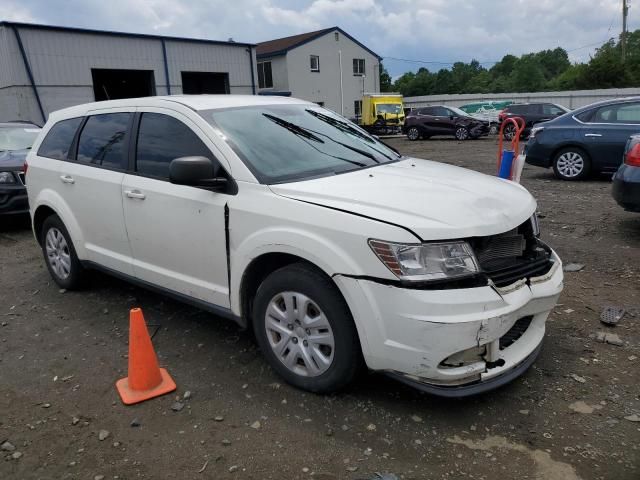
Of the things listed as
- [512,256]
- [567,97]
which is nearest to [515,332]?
[512,256]

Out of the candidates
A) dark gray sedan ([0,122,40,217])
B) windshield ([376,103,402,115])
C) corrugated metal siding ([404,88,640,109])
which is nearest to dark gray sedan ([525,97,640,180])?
dark gray sedan ([0,122,40,217])

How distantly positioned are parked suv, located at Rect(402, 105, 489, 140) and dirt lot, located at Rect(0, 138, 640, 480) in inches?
805

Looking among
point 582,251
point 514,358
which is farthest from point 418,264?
point 582,251

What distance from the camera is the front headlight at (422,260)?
8.44ft

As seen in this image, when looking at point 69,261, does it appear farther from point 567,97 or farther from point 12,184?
point 567,97

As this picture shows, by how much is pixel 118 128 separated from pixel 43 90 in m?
19.7

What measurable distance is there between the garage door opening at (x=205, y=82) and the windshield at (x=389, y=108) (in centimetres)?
903

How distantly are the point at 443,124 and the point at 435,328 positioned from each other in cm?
2292

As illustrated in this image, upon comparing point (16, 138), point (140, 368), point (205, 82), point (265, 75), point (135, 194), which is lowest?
point (140, 368)

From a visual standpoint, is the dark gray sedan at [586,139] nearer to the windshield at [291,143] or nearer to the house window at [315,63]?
the windshield at [291,143]

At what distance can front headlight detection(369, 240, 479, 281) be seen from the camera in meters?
2.57

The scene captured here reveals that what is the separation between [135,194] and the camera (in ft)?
12.6

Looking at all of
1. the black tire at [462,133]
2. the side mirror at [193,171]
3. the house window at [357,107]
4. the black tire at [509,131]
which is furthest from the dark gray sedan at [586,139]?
the house window at [357,107]

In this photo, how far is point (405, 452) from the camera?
260 cm
